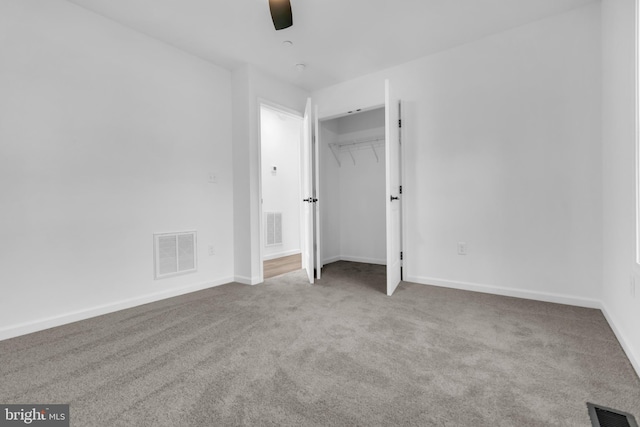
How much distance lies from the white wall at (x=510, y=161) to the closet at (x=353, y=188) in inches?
44.8

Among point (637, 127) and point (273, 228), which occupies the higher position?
point (637, 127)

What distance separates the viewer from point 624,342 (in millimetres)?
1862

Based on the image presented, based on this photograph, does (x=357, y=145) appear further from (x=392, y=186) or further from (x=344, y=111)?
(x=392, y=186)

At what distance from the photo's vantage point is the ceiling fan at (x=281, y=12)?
6.84 feet

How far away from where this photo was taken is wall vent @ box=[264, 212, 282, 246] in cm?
531

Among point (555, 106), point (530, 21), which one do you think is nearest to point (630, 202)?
point (555, 106)

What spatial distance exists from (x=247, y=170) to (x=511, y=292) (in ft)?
10.1

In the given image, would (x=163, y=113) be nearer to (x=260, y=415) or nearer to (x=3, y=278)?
(x=3, y=278)

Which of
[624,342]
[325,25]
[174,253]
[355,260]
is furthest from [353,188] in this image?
[624,342]

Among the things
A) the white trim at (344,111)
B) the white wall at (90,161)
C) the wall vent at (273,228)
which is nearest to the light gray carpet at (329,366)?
the white wall at (90,161)

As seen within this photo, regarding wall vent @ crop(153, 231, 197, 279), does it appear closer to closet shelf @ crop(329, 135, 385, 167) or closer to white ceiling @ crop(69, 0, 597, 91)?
white ceiling @ crop(69, 0, 597, 91)

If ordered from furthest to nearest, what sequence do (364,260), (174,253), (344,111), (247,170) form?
(364,260), (344,111), (247,170), (174,253)

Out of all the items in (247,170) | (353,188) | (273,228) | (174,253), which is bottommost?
(174,253)

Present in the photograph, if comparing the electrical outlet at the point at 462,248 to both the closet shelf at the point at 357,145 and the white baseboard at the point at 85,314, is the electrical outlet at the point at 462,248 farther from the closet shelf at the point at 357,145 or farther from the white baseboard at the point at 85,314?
the white baseboard at the point at 85,314
